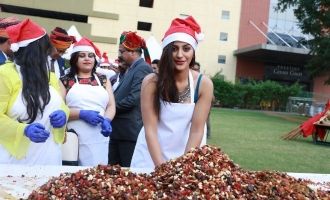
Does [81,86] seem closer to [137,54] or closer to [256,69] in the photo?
[137,54]

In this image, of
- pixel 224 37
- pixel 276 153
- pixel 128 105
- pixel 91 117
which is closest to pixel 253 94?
pixel 224 37

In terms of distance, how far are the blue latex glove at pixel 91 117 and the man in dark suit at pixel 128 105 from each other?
488 mm

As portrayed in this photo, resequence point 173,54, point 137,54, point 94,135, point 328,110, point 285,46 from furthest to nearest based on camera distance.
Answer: point 285,46
point 328,110
point 137,54
point 94,135
point 173,54

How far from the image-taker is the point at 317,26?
21000 mm

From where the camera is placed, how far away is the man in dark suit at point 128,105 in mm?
3889

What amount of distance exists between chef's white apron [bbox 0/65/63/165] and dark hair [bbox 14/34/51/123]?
0.03 m

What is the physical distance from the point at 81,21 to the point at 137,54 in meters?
28.9

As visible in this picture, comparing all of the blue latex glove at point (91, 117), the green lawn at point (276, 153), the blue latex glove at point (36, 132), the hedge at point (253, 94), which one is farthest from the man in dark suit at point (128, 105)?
the hedge at point (253, 94)

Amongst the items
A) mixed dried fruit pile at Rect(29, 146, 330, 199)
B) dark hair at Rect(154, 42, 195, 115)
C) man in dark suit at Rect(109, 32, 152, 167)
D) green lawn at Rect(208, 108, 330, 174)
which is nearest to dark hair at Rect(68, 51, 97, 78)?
man in dark suit at Rect(109, 32, 152, 167)

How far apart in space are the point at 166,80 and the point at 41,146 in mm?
776

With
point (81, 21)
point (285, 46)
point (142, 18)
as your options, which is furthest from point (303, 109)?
point (81, 21)

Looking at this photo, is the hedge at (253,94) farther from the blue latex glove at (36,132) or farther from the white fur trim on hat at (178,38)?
the blue latex glove at (36,132)

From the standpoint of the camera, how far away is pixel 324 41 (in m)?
20.2

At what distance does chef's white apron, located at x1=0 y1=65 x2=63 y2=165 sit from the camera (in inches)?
104
